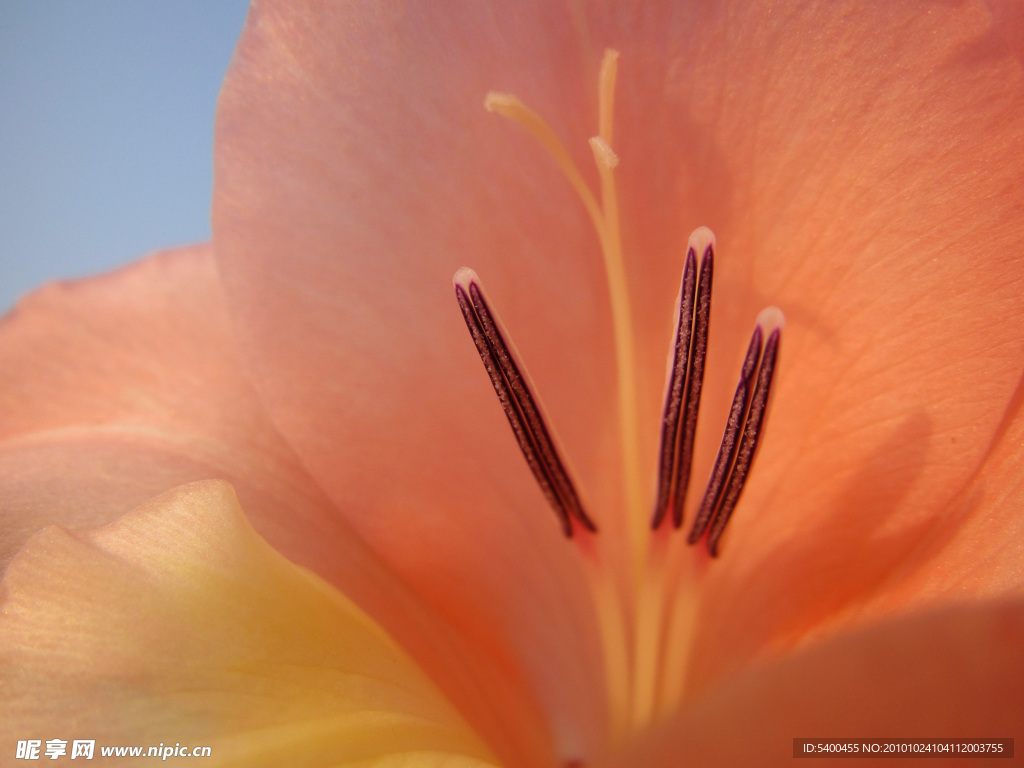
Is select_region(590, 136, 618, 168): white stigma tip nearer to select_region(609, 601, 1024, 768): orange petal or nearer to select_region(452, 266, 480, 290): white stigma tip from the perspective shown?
select_region(452, 266, 480, 290): white stigma tip

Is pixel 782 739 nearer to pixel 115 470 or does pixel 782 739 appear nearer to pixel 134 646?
pixel 134 646

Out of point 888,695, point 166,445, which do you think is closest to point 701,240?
point 888,695

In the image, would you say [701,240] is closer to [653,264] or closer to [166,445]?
[653,264]

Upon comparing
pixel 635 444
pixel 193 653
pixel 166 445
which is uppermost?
pixel 166 445

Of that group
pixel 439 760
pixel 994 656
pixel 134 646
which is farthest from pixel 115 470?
pixel 994 656

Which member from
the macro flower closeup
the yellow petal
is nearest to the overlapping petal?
the macro flower closeup
